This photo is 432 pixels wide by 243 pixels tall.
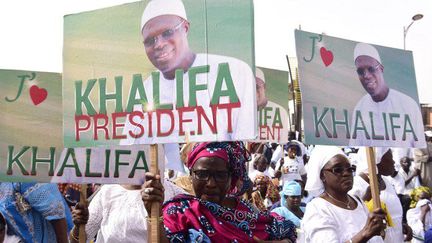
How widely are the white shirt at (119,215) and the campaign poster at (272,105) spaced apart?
305cm

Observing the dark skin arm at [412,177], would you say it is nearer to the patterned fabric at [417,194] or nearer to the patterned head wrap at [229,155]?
the patterned fabric at [417,194]

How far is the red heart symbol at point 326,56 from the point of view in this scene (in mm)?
4152

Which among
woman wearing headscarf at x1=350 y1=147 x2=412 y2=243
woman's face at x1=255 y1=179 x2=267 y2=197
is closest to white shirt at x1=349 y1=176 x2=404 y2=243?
woman wearing headscarf at x1=350 y1=147 x2=412 y2=243

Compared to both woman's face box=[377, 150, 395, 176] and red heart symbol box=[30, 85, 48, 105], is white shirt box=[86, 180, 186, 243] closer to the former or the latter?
red heart symbol box=[30, 85, 48, 105]

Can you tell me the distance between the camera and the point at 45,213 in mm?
4711

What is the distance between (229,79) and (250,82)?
0.12 m

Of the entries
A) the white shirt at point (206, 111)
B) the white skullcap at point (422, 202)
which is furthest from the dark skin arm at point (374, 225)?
the white skullcap at point (422, 202)

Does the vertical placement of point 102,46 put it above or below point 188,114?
above

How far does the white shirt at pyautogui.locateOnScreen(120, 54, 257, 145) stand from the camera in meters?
3.26

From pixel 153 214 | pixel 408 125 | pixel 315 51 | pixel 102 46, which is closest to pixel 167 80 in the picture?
pixel 102 46

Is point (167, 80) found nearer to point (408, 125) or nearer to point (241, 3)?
point (241, 3)

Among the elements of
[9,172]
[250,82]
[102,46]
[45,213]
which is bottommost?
[45,213]

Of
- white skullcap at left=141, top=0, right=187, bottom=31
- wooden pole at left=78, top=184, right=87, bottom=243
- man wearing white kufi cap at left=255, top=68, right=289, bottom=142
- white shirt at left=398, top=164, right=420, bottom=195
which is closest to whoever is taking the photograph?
white skullcap at left=141, top=0, right=187, bottom=31

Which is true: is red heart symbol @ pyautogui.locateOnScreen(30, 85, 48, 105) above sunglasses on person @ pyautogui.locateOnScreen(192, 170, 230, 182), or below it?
above
